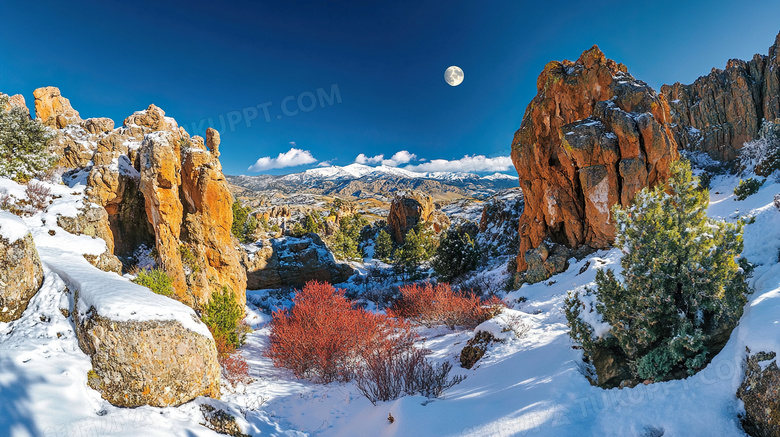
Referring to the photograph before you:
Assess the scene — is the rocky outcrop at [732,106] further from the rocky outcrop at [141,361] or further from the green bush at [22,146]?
the green bush at [22,146]

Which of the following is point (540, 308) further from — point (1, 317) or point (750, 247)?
point (1, 317)

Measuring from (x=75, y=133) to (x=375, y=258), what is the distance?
43195 mm

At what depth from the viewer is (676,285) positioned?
5.86 meters

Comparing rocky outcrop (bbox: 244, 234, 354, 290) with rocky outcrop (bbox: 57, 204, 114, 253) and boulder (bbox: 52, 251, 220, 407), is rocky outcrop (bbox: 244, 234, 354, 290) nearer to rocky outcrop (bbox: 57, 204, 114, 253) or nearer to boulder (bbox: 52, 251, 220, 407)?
rocky outcrop (bbox: 57, 204, 114, 253)

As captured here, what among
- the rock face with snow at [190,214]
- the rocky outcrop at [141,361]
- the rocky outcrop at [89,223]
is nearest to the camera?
the rocky outcrop at [141,361]

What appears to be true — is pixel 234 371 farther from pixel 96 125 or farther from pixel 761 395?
pixel 96 125

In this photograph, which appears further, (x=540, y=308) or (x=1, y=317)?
(x=540, y=308)

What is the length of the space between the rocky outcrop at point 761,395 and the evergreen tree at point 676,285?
962 millimetres

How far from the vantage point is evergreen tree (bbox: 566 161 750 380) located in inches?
213

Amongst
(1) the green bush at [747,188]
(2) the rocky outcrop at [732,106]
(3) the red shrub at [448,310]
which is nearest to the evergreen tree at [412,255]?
(3) the red shrub at [448,310]

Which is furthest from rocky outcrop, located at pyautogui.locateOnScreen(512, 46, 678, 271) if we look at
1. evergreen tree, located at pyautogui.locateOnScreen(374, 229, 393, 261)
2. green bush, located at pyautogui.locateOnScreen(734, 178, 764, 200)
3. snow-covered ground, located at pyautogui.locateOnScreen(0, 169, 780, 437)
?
evergreen tree, located at pyautogui.locateOnScreen(374, 229, 393, 261)

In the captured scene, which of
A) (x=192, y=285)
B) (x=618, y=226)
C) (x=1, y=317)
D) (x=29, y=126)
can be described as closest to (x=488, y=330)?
(x=618, y=226)

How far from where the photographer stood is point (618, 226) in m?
6.71

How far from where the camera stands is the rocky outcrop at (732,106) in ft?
144
